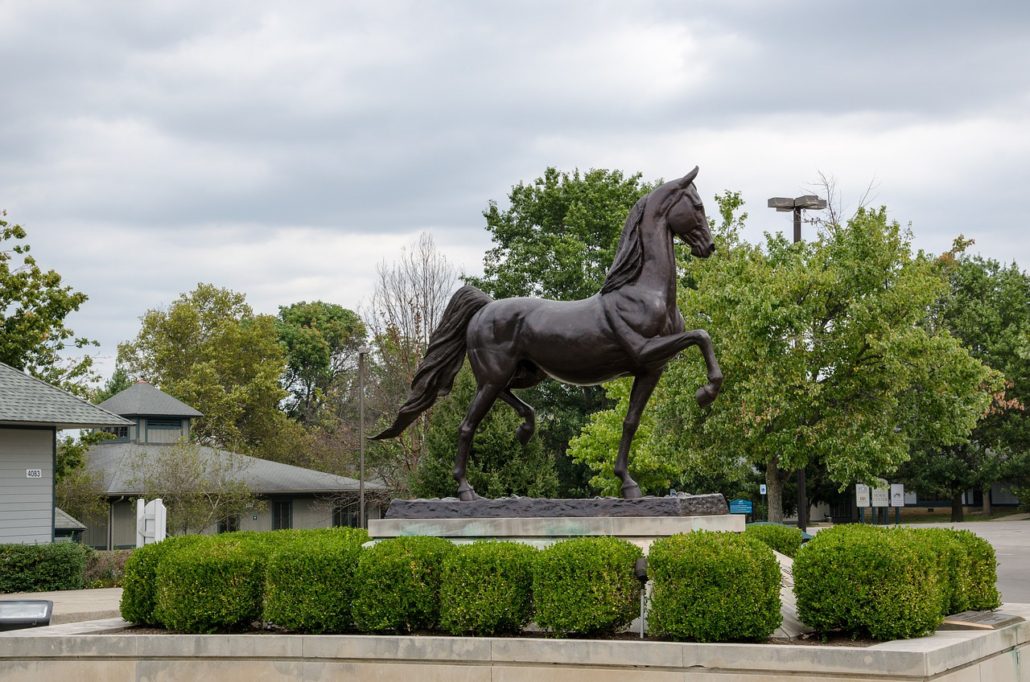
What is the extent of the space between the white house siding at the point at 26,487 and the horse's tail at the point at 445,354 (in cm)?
2026

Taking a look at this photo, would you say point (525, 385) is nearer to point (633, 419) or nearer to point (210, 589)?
point (633, 419)

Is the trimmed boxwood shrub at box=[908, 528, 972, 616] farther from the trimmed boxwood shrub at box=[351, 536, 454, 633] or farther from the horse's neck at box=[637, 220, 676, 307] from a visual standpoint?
the trimmed boxwood shrub at box=[351, 536, 454, 633]

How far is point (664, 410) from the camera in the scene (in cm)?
2803

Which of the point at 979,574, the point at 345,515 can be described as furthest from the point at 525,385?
the point at 345,515

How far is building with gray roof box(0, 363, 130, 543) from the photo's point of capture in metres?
28.1

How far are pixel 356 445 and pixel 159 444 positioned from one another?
8.05m

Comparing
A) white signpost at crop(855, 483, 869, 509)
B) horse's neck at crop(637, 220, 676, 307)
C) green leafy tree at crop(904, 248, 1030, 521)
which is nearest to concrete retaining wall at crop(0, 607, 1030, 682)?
horse's neck at crop(637, 220, 676, 307)

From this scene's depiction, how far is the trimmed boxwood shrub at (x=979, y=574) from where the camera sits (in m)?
9.98

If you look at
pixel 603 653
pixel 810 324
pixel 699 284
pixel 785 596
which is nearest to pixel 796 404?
pixel 810 324

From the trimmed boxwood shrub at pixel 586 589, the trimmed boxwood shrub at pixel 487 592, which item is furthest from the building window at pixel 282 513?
the trimmed boxwood shrub at pixel 586 589

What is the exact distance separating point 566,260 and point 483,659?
3550cm

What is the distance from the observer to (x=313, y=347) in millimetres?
69250

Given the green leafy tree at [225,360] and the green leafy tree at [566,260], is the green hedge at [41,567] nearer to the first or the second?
the green leafy tree at [566,260]

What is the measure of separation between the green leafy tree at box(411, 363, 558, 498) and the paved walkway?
332 inches
